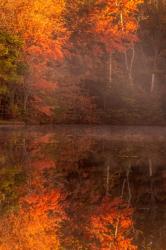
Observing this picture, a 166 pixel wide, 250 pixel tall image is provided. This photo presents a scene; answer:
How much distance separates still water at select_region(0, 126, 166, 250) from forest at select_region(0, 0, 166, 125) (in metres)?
31.4

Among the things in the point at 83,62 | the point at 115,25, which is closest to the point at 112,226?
the point at 115,25

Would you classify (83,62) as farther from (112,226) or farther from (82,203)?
(112,226)

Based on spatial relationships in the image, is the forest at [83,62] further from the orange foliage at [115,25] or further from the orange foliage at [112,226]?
the orange foliage at [112,226]

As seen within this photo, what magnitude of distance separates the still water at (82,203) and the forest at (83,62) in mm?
31424

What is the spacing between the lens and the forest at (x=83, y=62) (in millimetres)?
55094

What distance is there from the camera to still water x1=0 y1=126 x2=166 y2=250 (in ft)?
31.7

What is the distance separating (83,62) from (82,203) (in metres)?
57.0

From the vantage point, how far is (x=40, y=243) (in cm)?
941

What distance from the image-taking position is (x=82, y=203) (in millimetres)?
13555

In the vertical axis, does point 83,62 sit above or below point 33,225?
above

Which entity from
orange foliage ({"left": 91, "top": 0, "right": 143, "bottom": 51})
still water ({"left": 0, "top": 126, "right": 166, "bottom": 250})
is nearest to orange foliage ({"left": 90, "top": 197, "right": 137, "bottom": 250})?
still water ({"left": 0, "top": 126, "right": 166, "bottom": 250})

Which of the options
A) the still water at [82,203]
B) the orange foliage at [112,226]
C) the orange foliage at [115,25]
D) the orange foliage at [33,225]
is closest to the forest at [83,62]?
the orange foliage at [115,25]

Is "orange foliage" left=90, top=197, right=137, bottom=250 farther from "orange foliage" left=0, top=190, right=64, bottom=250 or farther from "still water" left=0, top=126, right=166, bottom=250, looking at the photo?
"orange foliage" left=0, top=190, right=64, bottom=250

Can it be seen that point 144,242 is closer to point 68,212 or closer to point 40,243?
point 40,243
